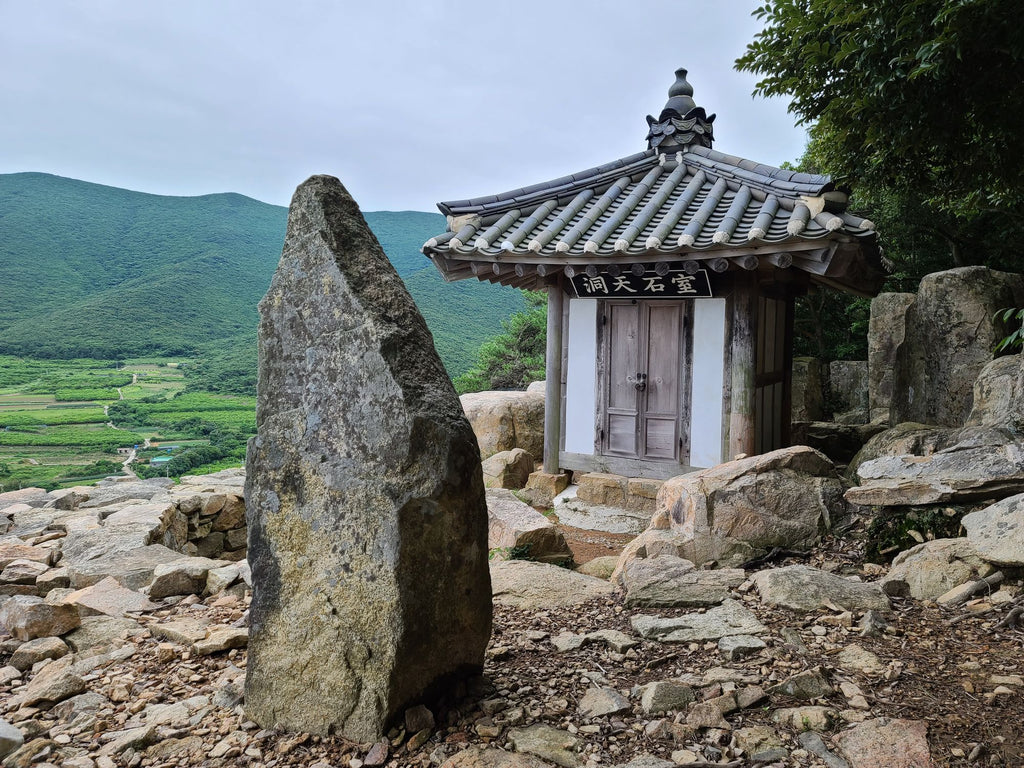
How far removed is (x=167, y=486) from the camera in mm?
8594

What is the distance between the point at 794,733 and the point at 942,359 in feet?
33.8

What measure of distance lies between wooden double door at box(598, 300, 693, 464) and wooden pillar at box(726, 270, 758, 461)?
0.61 meters

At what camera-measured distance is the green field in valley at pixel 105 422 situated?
11516mm

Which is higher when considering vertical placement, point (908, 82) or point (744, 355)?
point (908, 82)

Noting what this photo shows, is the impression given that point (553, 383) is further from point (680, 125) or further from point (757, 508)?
point (757, 508)

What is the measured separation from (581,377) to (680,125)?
393cm

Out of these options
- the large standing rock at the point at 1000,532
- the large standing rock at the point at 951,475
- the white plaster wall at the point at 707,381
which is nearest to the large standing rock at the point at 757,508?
the large standing rock at the point at 951,475

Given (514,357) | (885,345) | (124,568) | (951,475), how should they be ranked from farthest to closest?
(514,357) → (885,345) → (124,568) → (951,475)

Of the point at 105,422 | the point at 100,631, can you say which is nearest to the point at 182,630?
the point at 100,631

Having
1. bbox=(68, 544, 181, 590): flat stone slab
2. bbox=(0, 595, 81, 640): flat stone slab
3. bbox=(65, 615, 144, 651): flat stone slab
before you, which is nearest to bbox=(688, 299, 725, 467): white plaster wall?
bbox=(68, 544, 181, 590): flat stone slab

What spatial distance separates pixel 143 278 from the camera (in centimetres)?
2108

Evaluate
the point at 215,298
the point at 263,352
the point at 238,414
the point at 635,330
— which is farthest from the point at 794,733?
the point at 215,298

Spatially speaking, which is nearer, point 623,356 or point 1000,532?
point 1000,532

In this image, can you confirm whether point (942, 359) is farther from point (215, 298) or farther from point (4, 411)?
point (215, 298)
